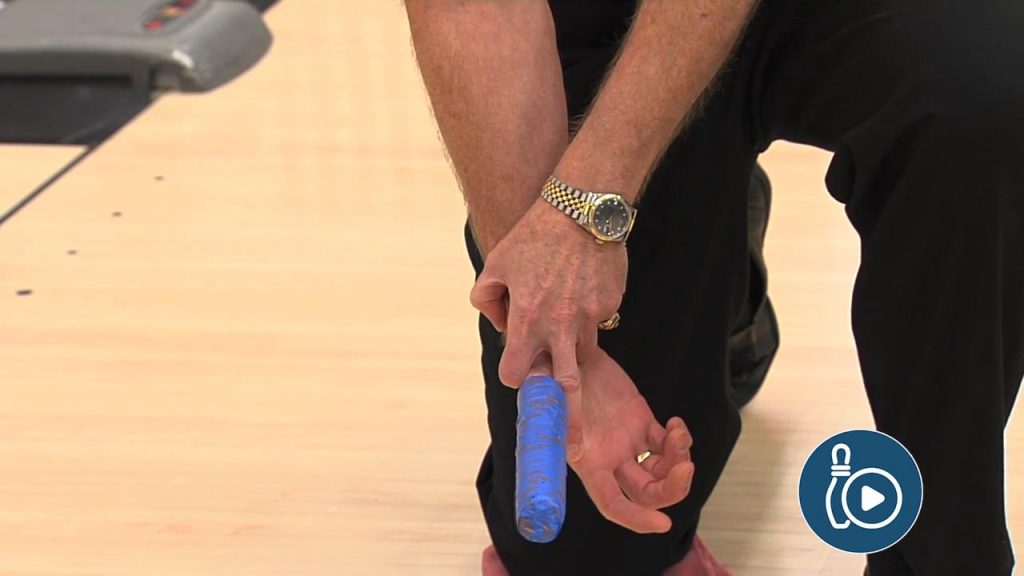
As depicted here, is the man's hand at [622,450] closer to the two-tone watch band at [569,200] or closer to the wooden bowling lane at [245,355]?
the two-tone watch band at [569,200]

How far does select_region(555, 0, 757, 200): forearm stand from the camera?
30.3 inches

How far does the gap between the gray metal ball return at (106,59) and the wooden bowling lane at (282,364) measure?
86 millimetres

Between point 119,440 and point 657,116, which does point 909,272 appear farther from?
point 119,440

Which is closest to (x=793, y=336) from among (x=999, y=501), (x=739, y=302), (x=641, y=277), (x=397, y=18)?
(x=739, y=302)

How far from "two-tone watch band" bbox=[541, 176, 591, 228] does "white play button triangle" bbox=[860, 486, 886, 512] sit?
22cm

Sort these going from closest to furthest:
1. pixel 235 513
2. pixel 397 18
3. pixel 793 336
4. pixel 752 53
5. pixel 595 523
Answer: pixel 752 53 < pixel 595 523 < pixel 235 513 < pixel 793 336 < pixel 397 18

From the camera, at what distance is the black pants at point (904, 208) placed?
72cm

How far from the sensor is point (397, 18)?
92.4 inches

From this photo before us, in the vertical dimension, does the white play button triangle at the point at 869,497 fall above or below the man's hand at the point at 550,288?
below

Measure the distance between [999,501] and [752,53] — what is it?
0.31 metres

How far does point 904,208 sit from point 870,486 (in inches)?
6.1

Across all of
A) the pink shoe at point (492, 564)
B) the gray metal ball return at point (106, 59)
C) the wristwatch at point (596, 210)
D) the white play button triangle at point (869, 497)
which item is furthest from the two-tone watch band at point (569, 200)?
the gray metal ball return at point (106, 59)

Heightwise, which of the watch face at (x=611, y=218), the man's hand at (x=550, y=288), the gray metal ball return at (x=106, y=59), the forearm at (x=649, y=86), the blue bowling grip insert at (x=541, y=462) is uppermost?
the forearm at (x=649, y=86)

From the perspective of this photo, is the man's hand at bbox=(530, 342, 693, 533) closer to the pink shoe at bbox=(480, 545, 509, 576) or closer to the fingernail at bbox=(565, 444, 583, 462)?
the fingernail at bbox=(565, 444, 583, 462)
